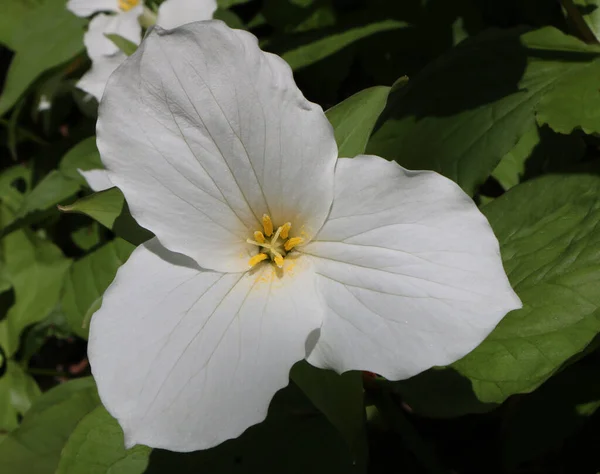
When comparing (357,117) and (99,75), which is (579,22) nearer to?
(357,117)

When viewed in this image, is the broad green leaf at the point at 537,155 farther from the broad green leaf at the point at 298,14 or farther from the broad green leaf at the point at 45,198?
the broad green leaf at the point at 45,198

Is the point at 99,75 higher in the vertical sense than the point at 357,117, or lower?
lower

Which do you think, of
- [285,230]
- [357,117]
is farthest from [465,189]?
[285,230]

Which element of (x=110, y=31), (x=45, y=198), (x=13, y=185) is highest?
(x=110, y=31)

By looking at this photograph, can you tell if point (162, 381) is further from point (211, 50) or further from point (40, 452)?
point (40, 452)

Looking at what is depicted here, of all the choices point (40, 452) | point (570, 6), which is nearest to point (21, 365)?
point (40, 452)

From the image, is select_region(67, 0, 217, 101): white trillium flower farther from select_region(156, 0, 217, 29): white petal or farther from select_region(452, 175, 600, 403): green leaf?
select_region(452, 175, 600, 403): green leaf
